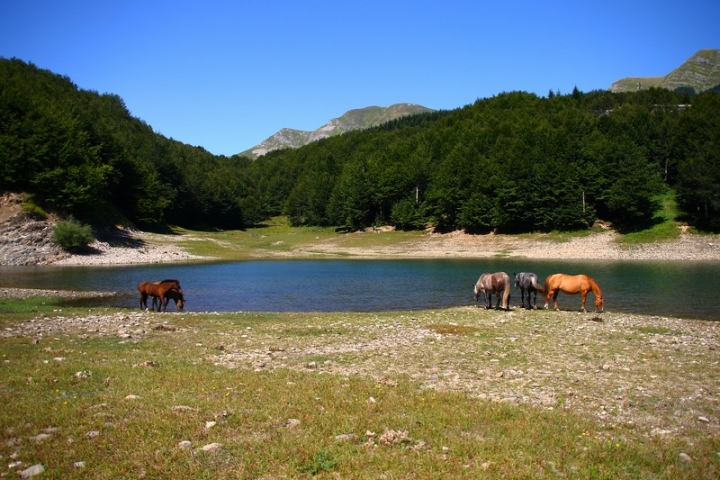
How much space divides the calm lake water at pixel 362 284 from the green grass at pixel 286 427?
1662 centimetres

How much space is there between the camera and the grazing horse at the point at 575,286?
24859mm

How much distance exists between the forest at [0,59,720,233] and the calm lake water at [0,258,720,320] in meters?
23.3

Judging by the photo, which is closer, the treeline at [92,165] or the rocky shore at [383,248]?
the rocky shore at [383,248]

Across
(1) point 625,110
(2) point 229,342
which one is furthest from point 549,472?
(1) point 625,110

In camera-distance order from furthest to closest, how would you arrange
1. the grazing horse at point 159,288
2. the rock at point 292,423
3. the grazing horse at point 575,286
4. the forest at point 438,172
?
the forest at point 438,172 < the grazing horse at point 159,288 < the grazing horse at point 575,286 < the rock at point 292,423

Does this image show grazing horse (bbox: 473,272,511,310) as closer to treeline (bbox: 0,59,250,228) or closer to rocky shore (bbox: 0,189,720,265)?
rocky shore (bbox: 0,189,720,265)

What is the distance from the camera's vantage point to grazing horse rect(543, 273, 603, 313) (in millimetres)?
24859

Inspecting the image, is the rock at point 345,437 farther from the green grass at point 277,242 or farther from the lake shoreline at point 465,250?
the green grass at point 277,242

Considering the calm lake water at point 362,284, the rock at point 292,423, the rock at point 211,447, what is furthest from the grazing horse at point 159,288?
the rock at point 211,447

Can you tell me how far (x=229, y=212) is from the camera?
137 meters

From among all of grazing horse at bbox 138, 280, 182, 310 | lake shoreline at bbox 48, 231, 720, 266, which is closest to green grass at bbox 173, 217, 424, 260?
lake shoreline at bbox 48, 231, 720, 266

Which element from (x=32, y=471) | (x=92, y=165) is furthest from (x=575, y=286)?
(x=92, y=165)

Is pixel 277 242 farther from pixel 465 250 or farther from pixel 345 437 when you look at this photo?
pixel 345 437

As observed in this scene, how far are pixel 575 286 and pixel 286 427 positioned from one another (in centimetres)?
2170
